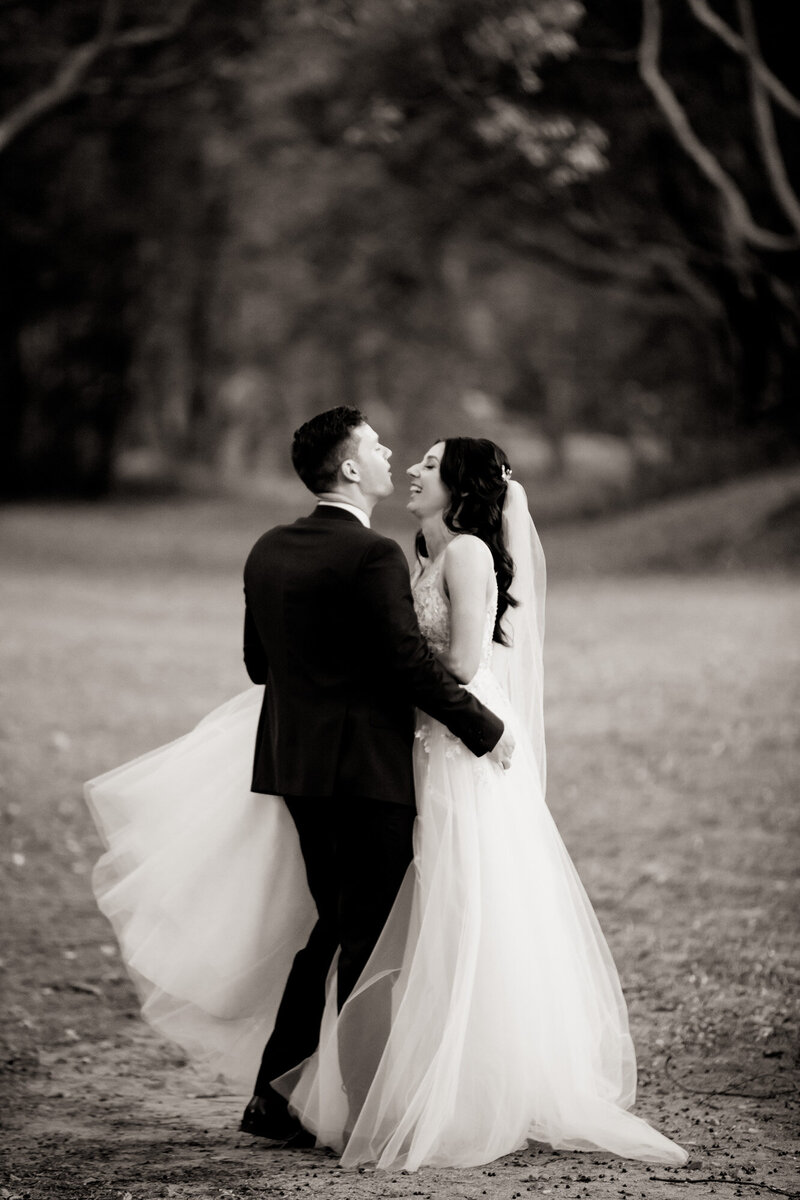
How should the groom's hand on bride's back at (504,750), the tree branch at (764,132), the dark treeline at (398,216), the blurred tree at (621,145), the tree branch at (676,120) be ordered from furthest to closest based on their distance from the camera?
the dark treeline at (398,216) < the blurred tree at (621,145) < the tree branch at (676,120) < the tree branch at (764,132) < the groom's hand on bride's back at (504,750)

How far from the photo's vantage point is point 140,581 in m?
21.8

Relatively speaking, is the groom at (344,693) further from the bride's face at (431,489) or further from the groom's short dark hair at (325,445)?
the bride's face at (431,489)

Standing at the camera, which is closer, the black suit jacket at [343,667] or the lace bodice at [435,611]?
the black suit jacket at [343,667]

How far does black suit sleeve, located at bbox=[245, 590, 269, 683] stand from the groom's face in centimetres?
60

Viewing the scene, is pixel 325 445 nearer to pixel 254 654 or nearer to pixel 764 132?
pixel 254 654

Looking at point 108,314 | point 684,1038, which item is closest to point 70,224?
point 108,314

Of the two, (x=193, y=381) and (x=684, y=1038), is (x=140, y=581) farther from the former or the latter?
(x=193, y=381)

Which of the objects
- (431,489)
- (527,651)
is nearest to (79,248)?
(527,651)

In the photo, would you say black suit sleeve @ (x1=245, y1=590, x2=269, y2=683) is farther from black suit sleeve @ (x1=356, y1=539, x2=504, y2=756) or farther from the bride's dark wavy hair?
the bride's dark wavy hair

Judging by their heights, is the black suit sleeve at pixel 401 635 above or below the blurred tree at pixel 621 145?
below

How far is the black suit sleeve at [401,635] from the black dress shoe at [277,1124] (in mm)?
1406

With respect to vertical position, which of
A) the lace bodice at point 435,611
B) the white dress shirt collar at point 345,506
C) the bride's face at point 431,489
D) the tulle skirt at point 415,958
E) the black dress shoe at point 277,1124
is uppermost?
the bride's face at point 431,489

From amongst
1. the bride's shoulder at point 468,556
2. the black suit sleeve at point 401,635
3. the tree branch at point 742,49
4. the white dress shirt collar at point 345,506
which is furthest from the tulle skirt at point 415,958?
the tree branch at point 742,49

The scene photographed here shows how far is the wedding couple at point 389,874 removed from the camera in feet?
15.3
